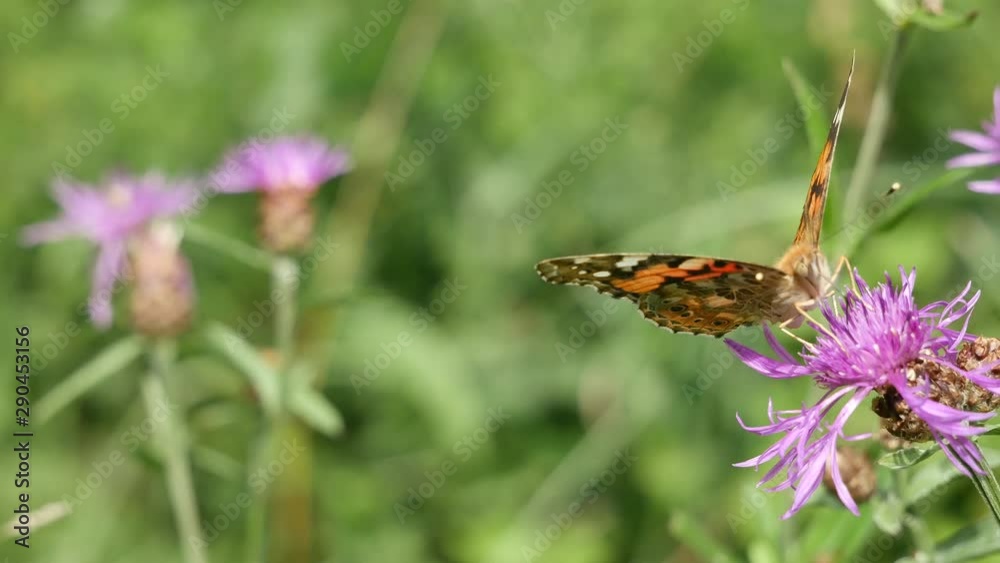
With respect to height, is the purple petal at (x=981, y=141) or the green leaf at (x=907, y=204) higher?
the purple petal at (x=981, y=141)

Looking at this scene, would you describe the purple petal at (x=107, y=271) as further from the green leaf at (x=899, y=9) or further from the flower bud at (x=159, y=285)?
the green leaf at (x=899, y=9)

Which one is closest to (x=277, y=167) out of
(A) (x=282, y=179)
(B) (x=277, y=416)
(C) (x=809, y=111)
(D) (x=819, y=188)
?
(A) (x=282, y=179)

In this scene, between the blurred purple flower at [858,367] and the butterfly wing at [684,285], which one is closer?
the blurred purple flower at [858,367]

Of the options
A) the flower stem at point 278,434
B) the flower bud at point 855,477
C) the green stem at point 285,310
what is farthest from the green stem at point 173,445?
the flower bud at point 855,477

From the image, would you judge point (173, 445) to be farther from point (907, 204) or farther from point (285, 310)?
point (907, 204)

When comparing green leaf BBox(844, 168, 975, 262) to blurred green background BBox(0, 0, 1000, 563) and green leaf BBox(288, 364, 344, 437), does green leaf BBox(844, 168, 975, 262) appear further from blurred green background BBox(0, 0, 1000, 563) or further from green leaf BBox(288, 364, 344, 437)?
green leaf BBox(288, 364, 344, 437)

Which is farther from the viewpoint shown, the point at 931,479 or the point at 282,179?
the point at 282,179
